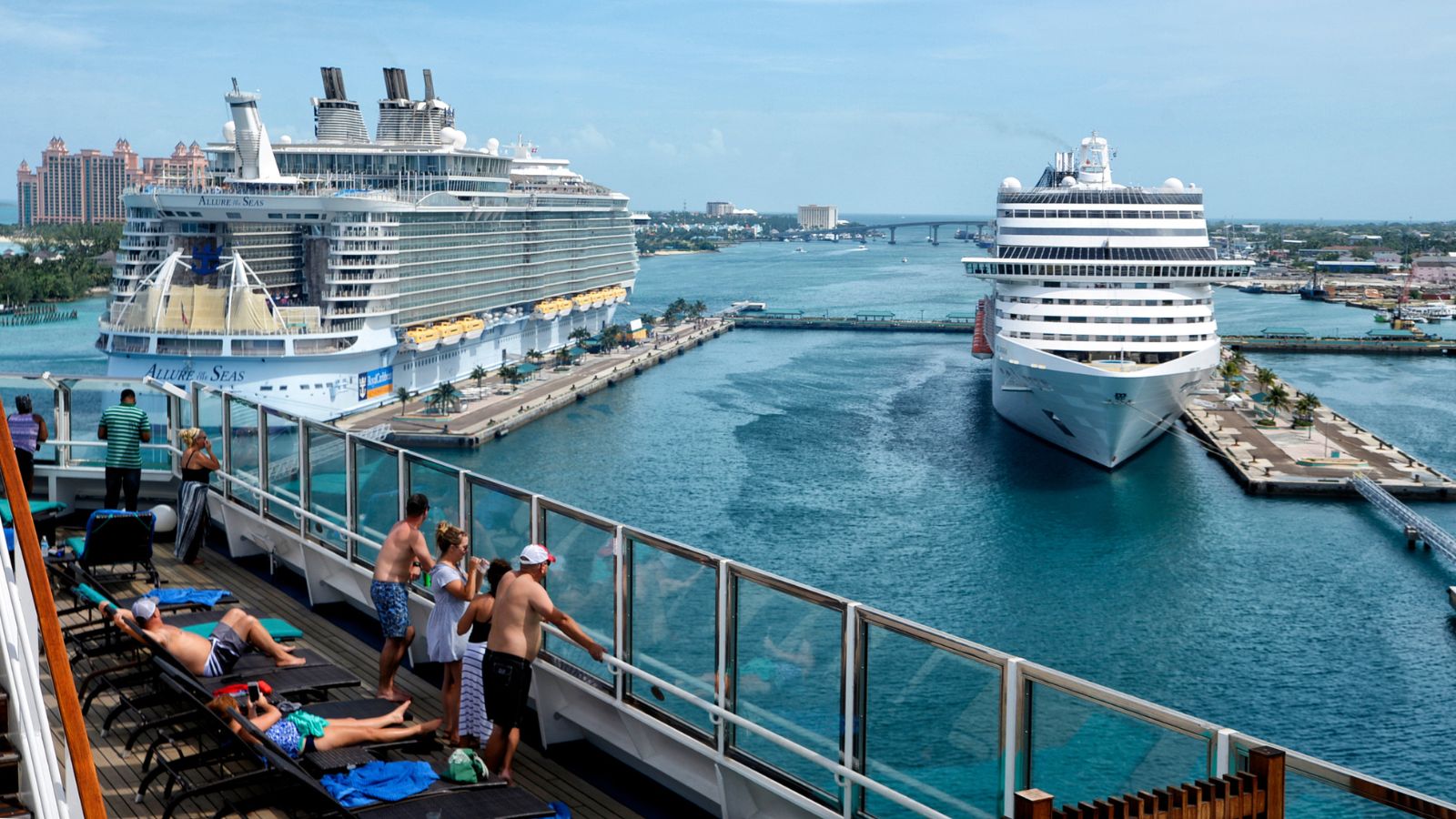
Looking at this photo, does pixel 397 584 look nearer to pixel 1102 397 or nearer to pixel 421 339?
pixel 1102 397

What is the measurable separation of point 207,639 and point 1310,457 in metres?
38.2

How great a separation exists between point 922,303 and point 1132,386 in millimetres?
68667

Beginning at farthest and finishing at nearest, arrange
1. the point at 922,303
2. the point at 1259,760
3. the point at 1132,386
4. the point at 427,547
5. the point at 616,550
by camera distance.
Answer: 1. the point at 922,303
2. the point at 1132,386
3. the point at 427,547
4. the point at 616,550
5. the point at 1259,760

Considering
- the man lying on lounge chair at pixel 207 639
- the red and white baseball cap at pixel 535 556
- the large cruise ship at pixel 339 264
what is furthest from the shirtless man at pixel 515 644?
the large cruise ship at pixel 339 264

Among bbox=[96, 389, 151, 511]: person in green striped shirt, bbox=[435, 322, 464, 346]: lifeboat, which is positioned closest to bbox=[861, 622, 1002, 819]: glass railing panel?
bbox=[96, 389, 151, 511]: person in green striped shirt

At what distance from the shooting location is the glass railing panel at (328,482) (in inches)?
273

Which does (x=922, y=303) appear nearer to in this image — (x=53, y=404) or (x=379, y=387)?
(x=379, y=387)

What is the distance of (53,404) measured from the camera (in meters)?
9.14

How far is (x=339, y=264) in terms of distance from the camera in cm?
4606

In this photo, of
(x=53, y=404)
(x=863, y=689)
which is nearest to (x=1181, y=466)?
(x=53, y=404)

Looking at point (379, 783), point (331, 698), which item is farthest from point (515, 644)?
point (331, 698)

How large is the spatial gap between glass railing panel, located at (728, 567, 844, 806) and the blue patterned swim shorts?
182 cm

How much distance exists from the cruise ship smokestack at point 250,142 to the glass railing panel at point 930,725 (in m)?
46.9

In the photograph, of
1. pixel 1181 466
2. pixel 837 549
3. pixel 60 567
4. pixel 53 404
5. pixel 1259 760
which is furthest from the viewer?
pixel 1181 466
